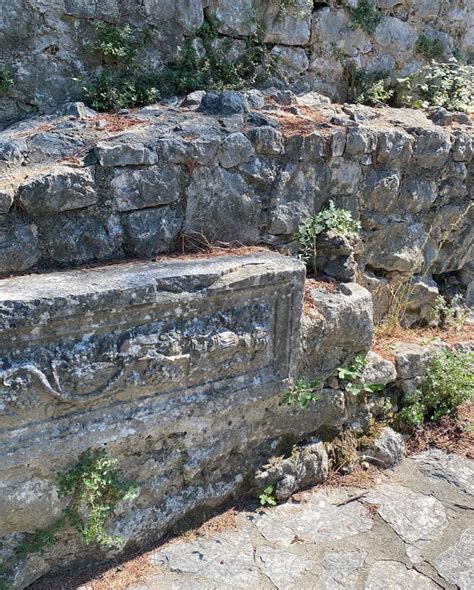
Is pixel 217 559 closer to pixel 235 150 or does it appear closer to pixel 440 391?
pixel 440 391

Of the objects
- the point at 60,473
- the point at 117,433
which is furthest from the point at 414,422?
the point at 60,473

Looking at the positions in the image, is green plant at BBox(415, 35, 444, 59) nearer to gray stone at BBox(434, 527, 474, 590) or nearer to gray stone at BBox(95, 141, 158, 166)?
gray stone at BBox(95, 141, 158, 166)

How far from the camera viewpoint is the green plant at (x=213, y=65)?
393cm

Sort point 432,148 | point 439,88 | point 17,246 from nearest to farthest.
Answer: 1. point 17,246
2. point 432,148
3. point 439,88

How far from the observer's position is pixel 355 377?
3316 mm

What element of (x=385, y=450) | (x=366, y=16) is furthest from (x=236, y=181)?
(x=366, y=16)

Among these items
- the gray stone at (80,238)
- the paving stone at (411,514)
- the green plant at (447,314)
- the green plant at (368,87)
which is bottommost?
the paving stone at (411,514)

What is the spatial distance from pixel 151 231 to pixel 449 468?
2.21 metres

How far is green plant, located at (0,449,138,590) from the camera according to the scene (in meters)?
2.39

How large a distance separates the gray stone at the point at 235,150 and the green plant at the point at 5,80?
4.62 feet

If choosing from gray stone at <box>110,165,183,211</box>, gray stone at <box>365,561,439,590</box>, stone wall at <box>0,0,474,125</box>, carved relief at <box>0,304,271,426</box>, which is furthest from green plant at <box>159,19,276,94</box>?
gray stone at <box>365,561,439,590</box>

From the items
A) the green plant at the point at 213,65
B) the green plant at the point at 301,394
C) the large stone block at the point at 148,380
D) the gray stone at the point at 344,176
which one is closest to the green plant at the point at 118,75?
the green plant at the point at 213,65

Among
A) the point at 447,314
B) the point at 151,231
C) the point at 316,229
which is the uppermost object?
the point at 151,231

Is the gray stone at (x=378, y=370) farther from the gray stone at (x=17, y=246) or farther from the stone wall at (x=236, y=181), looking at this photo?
the gray stone at (x=17, y=246)
